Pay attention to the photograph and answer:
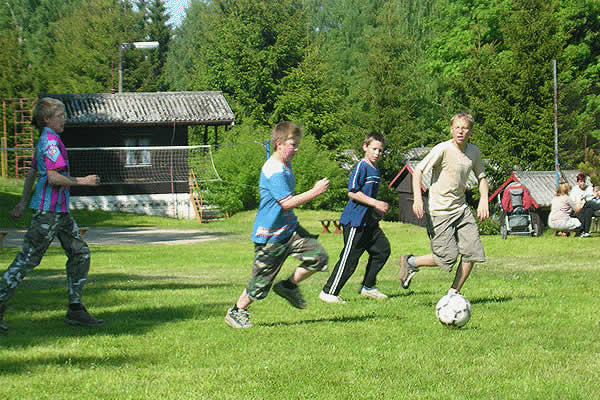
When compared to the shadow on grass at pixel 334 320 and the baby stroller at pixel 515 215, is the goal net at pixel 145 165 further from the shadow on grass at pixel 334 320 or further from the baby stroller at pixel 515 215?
the shadow on grass at pixel 334 320

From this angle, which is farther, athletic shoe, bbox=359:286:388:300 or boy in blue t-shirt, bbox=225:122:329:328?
athletic shoe, bbox=359:286:388:300

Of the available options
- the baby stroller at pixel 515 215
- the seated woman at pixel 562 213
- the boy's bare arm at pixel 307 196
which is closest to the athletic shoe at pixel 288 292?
the boy's bare arm at pixel 307 196

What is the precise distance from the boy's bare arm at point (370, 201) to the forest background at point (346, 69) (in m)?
23.3

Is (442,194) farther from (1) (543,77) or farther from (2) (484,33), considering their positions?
(2) (484,33)

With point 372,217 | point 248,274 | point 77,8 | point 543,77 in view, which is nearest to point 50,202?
point 372,217

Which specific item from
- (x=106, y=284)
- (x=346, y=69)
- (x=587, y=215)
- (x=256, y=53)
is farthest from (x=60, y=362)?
(x=346, y=69)

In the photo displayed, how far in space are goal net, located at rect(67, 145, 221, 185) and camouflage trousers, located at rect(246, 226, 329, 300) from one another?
31.2m

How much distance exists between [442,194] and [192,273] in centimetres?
761

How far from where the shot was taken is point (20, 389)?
16.1 ft

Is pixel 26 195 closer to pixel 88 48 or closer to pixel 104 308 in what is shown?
pixel 104 308

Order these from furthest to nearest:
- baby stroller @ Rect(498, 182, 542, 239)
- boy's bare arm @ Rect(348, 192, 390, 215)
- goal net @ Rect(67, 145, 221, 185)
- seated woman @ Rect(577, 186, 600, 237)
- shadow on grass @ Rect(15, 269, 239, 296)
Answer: goal net @ Rect(67, 145, 221, 185) → baby stroller @ Rect(498, 182, 542, 239) → seated woman @ Rect(577, 186, 600, 237) → shadow on grass @ Rect(15, 269, 239, 296) → boy's bare arm @ Rect(348, 192, 390, 215)

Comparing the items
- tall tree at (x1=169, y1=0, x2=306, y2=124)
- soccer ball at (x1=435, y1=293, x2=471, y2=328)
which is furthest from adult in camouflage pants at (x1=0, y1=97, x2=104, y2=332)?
tall tree at (x1=169, y1=0, x2=306, y2=124)

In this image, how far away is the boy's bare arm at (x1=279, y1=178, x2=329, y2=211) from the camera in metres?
6.27

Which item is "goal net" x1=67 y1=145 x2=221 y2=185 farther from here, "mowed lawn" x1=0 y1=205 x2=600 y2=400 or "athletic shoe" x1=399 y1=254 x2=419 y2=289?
"athletic shoe" x1=399 y1=254 x2=419 y2=289
